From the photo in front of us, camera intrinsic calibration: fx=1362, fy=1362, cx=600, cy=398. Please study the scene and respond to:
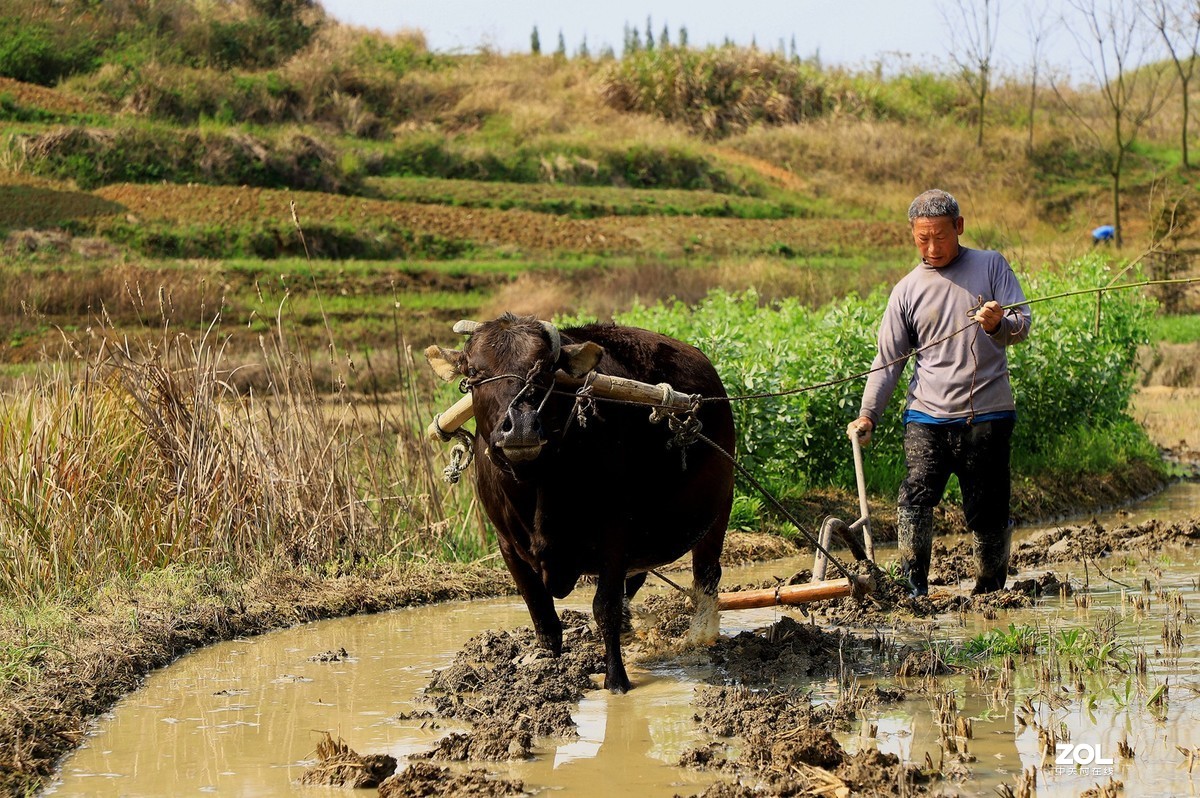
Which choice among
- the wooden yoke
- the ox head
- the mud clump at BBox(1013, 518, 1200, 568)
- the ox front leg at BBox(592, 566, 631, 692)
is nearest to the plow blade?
the ox front leg at BBox(592, 566, 631, 692)

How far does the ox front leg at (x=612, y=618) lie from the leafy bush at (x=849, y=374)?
4.12 m

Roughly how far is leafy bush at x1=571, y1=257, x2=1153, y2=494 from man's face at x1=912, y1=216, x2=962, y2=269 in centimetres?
310

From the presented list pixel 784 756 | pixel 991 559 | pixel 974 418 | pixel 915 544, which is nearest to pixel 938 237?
pixel 974 418

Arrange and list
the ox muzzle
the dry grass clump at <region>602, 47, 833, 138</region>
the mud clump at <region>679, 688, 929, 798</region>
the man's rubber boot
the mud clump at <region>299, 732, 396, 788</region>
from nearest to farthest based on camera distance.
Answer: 1. the mud clump at <region>679, 688, 929, 798</region>
2. the mud clump at <region>299, 732, 396, 788</region>
3. the ox muzzle
4. the man's rubber boot
5. the dry grass clump at <region>602, 47, 833, 138</region>

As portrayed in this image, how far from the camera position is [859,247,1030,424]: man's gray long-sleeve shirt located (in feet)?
23.1

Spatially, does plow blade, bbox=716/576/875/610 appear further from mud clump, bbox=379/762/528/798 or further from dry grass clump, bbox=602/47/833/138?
dry grass clump, bbox=602/47/833/138

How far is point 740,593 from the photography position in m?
7.05

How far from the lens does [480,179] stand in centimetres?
3731

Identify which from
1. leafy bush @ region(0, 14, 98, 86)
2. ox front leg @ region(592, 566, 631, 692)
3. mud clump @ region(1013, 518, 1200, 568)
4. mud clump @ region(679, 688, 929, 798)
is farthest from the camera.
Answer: leafy bush @ region(0, 14, 98, 86)

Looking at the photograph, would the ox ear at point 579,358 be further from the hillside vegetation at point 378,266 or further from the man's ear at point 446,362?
the hillside vegetation at point 378,266

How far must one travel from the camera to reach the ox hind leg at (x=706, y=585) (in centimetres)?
702

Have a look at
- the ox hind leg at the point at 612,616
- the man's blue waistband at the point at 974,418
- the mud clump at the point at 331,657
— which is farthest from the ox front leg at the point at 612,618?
the man's blue waistband at the point at 974,418

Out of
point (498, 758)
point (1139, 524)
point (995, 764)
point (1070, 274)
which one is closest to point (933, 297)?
point (995, 764)

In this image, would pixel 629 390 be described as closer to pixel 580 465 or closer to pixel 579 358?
pixel 579 358
